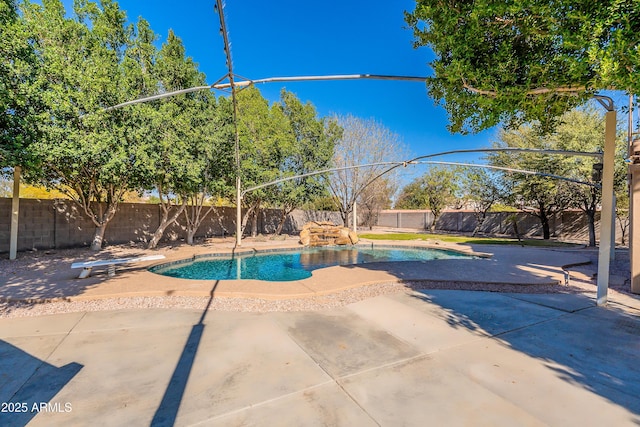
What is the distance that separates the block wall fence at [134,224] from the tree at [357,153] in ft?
18.1

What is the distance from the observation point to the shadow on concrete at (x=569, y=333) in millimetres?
2752

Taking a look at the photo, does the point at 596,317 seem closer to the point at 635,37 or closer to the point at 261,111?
the point at 635,37

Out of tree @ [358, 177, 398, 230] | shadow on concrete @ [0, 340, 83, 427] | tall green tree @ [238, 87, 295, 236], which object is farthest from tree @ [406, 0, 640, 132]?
tree @ [358, 177, 398, 230]

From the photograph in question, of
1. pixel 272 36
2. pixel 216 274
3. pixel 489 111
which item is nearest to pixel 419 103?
pixel 272 36

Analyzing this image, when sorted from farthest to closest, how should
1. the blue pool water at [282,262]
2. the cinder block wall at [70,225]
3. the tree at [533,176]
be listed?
1. the tree at [533,176]
2. the cinder block wall at [70,225]
3. the blue pool water at [282,262]

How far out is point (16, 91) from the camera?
23.6 ft

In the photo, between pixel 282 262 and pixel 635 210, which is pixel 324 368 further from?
pixel 282 262

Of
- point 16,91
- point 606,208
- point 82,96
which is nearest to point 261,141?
point 82,96

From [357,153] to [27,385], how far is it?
65.1 ft

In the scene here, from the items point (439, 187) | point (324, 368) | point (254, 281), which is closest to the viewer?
point (324, 368)

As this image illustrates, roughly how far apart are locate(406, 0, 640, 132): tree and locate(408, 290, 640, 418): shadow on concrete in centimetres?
305

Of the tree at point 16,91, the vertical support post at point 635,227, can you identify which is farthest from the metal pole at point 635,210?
the tree at point 16,91

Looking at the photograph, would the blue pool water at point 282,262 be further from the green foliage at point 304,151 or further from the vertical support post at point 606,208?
the vertical support post at point 606,208

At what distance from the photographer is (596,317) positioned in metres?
4.41
